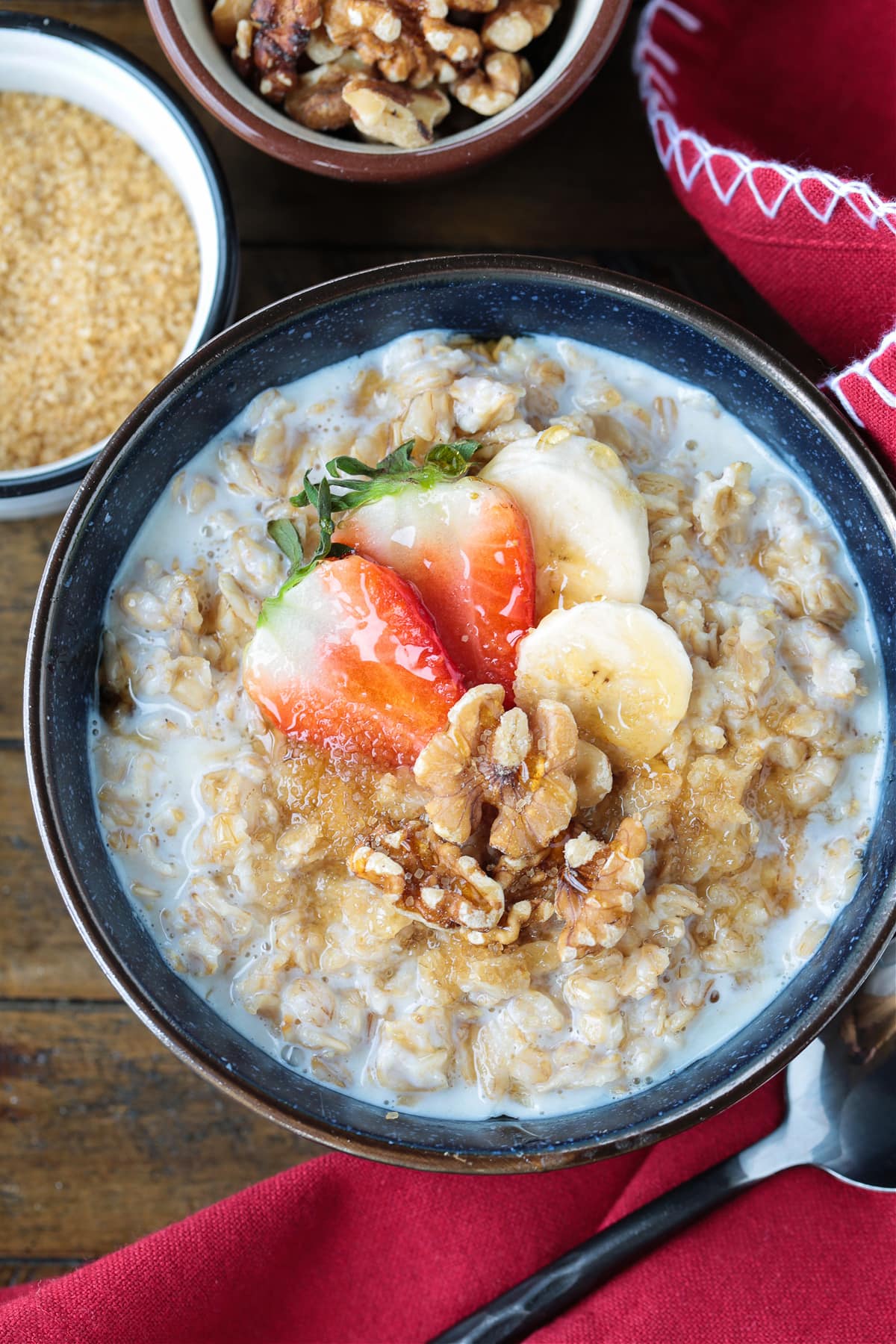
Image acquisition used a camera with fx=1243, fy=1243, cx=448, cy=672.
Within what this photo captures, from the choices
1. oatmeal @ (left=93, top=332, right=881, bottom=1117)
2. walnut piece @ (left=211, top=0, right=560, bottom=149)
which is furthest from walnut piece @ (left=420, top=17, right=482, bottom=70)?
oatmeal @ (left=93, top=332, right=881, bottom=1117)

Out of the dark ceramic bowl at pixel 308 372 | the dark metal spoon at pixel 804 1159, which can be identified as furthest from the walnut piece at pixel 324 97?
the dark metal spoon at pixel 804 1159

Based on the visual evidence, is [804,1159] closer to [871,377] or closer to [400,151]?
[871,377]

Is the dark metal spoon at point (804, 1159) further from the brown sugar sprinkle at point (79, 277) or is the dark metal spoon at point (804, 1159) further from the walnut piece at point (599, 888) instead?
the brown sugar sprinkle at point (79, 277)

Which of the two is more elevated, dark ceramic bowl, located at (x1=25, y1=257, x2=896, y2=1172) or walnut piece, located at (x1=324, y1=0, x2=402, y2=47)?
walnut piece, located at (x1=324, y1=0, x2=402, y2=47)

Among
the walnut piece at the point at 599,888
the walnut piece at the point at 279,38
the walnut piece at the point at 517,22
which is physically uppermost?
the walnut piece at the point at 517,22

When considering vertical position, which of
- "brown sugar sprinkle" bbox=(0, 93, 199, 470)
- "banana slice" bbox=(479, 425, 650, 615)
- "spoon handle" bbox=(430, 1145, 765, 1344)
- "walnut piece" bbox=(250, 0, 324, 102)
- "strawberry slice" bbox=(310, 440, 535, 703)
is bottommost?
"spoon handle" bbox=(430, 1145, 765, 1344)

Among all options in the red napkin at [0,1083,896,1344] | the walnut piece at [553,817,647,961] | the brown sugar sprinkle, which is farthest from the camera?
the brown sugar sprinkle

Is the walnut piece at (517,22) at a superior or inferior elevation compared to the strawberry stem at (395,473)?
superior

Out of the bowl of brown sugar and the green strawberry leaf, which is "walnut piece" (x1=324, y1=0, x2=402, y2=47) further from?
the green strawberry leaf
